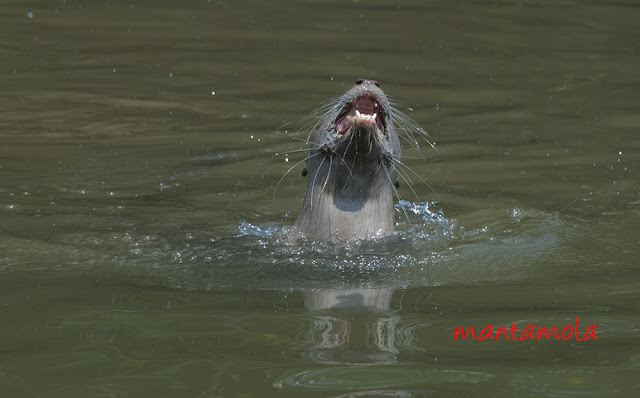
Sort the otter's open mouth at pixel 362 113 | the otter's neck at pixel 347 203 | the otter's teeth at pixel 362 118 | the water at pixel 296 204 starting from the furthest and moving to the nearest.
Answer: the otter's neck at pixel 347 203 < the otter's open mouth at pixel 362 113 < the otter's teeth at pixel 362 118 < the water at pixel 296 204

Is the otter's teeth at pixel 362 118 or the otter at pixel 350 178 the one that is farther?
the otter at pixel 350 178

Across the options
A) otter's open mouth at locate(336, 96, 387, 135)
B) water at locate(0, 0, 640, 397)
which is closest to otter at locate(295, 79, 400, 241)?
otter's open mouth at locate(336, 96, 387, 135)

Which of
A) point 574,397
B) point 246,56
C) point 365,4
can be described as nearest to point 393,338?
point 574,397

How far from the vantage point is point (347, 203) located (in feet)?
19.5

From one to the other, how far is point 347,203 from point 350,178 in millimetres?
162

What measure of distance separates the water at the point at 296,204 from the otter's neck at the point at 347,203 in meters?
0.16

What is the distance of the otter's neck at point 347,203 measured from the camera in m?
5.89

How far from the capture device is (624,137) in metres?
9.11

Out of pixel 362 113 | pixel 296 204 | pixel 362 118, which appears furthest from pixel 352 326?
pixel 296 204

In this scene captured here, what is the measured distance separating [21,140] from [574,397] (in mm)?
6406

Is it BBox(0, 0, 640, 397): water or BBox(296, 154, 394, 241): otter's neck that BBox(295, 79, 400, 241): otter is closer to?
BBox(296, 154, 394, 241): otter's neck

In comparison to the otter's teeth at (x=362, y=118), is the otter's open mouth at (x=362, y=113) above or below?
above

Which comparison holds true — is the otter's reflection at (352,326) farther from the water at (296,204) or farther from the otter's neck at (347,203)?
the otter's neck at (347,203)

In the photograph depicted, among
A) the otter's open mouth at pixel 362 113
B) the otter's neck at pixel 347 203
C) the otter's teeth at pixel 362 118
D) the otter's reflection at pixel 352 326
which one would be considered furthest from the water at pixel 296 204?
the otter's teeth at pixel 362 118
